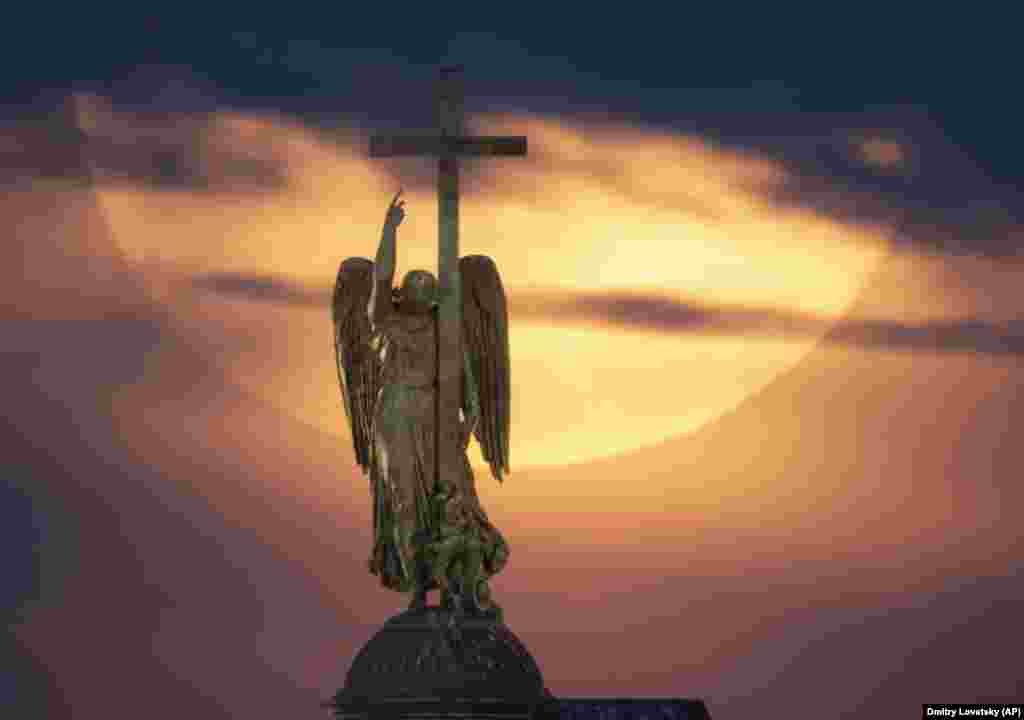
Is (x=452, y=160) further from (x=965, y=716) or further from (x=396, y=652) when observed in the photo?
(x=965, y=716)

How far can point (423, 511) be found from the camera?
4041cm

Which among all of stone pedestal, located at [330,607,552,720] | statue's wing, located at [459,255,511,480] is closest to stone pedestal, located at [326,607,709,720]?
stone pedestal, located at [330,607,552,720]

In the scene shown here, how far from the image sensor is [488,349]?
40812mm

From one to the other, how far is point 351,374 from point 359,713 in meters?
3.47

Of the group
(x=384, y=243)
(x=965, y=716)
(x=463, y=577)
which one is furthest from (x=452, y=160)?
(x=965, y=716)

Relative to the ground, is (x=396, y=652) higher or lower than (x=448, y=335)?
lower

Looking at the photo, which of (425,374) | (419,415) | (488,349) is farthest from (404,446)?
(488,349)

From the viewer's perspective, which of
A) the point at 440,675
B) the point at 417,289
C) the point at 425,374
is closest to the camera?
the point at 440,675

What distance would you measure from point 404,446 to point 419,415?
1.11ft

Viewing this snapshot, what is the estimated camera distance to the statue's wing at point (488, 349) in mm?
40688

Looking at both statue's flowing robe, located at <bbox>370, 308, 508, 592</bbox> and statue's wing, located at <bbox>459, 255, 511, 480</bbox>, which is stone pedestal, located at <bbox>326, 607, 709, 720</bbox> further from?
statue's wing, located at <bbox>459, 255, 511, 480</bbox>

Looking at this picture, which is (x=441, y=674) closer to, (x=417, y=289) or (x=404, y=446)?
(x=404, y=446)

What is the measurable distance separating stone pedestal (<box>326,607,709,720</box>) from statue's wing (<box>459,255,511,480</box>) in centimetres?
194

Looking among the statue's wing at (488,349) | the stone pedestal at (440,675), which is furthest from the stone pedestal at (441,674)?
the statue's wing at (488,349)
